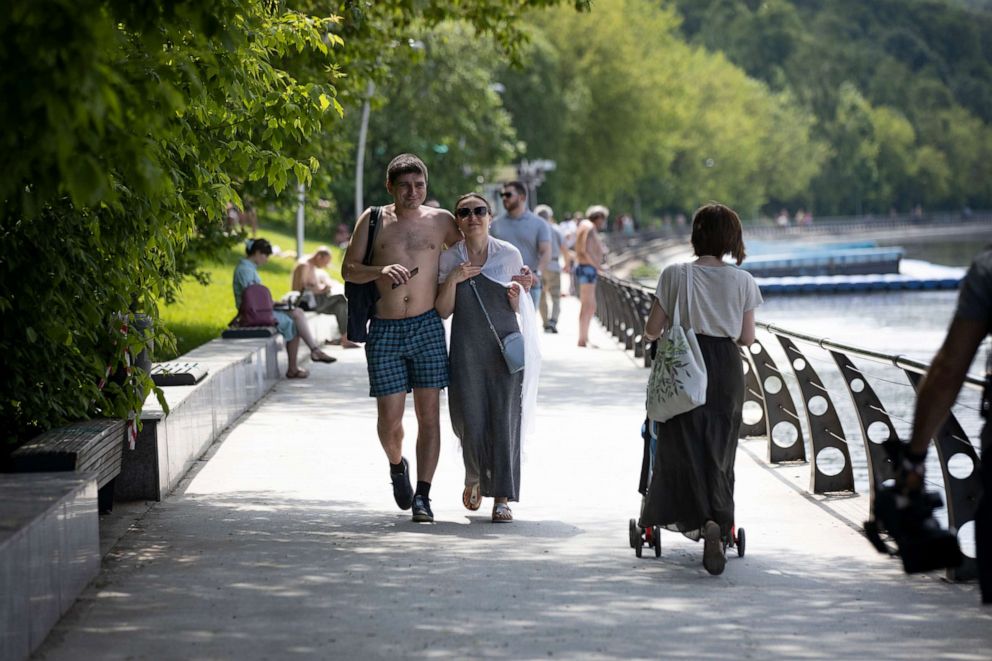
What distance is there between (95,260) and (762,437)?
232 inches

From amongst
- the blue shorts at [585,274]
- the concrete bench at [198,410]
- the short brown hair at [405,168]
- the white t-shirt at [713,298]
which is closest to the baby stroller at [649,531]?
the white t-shirt at [713,298]

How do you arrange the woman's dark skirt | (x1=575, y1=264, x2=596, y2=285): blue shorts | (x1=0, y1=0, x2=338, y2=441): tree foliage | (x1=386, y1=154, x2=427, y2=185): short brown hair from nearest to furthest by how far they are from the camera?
the woman's dark skirt < (x1=0, y1=0, x2=338, y2=441): tree foliage < (x1=386, y1=154, x2=427, y2=185): short brown hair < (x1=575, y1=264, x2=596, y2=285): blue shorts

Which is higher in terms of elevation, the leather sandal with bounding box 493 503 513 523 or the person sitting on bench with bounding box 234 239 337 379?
the person sitting on bench with bounding box 234 239 337 379

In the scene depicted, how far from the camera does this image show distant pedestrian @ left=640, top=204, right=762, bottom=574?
7664 millimetres

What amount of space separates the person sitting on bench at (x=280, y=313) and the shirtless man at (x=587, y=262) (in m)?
4.61

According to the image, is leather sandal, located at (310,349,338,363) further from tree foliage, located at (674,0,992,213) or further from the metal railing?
tree foliage, located at (674,0,992,213)

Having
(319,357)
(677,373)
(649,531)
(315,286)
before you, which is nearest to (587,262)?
(315,286)

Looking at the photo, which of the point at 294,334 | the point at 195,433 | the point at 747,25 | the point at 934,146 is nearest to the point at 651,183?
the point at 747,25

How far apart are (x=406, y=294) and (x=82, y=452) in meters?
1.92

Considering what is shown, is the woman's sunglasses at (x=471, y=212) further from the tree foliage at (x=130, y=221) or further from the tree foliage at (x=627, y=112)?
the tree foliage at (x=627, y=112)

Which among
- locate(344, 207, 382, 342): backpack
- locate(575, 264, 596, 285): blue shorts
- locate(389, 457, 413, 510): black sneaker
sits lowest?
locate(389, 457, 413, 510): black sneaker

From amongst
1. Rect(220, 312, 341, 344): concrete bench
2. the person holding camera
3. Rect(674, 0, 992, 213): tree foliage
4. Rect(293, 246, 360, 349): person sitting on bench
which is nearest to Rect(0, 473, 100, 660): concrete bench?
the person holding camera

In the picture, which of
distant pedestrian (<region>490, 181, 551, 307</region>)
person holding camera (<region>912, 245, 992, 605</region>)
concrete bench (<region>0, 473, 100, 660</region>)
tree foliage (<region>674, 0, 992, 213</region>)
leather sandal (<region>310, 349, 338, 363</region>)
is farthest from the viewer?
tree foliage (<region>674, 0, 992, 213</region>)

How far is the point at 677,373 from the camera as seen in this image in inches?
298
